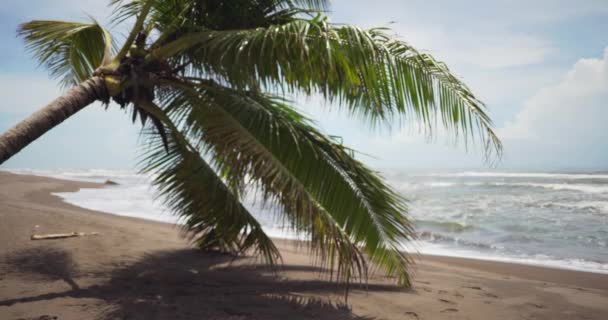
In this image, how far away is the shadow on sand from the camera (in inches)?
145

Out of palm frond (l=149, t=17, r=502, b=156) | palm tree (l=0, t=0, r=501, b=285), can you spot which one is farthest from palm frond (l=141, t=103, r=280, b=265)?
palm frond (l=149, t=17, r=502, b=156)

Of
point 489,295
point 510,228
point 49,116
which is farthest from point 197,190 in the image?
point 510,228

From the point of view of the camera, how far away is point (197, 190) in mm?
4930

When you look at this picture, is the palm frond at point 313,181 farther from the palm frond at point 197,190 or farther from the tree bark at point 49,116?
the tree bark at point 49,116

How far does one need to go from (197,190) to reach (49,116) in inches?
66.5

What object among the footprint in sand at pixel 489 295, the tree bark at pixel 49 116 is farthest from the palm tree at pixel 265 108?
the footprint in sand at pixel 489 295

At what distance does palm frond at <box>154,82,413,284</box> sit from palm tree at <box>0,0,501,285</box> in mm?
12

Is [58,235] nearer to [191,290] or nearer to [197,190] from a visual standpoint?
[197,190]

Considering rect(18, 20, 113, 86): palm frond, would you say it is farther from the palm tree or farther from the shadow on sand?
the shadow on sand

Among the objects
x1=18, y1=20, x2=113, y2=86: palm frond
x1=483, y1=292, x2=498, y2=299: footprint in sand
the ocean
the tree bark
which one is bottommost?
x1=483, y1=292, x2=498, y2=299: footprint in sand

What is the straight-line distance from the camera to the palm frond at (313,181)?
361cm

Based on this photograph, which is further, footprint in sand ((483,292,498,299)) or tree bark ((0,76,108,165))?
footprint in sand ((483,292,498,299))

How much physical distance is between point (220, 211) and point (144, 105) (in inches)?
57.7

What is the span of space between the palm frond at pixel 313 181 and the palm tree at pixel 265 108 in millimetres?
12
